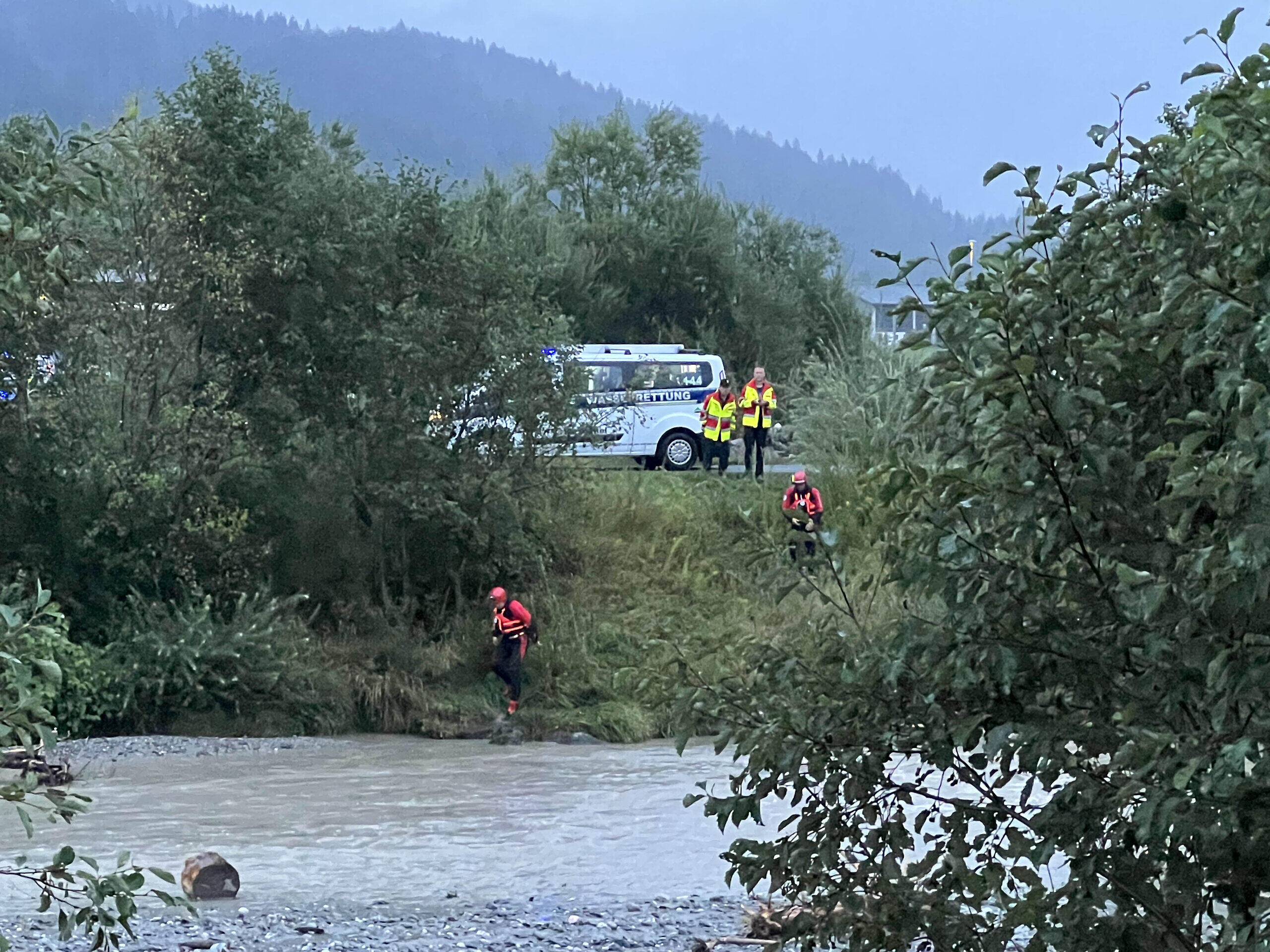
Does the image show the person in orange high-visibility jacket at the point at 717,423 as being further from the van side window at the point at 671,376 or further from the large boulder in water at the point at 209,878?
the large boulder in water at the point at 209,878

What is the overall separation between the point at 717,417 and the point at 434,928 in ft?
57.8

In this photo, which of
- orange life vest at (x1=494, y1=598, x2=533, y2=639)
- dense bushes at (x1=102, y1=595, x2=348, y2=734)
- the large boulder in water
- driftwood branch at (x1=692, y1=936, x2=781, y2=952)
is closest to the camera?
driftwood branch at (x1=692, y1=936, x2=781, y2=952)

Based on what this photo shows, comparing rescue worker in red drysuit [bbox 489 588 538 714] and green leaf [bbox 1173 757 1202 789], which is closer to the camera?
green leaf [bbox 1173 757 1202 789]

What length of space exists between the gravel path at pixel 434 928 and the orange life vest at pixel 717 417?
16566 millimetres

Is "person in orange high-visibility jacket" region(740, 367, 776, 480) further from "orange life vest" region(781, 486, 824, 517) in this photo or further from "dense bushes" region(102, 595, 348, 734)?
"dense bushes" region(102, 595, 348, 734)

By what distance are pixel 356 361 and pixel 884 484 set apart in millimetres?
16383

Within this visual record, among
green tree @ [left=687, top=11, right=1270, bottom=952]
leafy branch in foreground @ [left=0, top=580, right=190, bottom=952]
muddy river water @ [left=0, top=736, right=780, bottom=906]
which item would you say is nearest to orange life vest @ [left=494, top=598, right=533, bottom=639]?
muddy river water @ [left=0, top=736, right=780, bottom=906]

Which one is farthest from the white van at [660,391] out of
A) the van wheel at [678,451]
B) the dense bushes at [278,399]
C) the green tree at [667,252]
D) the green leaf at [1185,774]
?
the green leaf at [1185,774]

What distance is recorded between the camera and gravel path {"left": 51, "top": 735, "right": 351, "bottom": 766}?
1598 centimetres

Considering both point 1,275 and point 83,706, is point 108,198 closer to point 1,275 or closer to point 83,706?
point 1,275

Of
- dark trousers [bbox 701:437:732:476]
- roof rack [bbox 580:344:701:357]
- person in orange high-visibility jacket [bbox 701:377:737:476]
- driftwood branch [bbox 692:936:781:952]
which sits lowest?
driftwood branch [bbox 692:936:781:952]

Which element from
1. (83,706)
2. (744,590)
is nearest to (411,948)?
(83,706)

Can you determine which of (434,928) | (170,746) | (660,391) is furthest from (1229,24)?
(660,391)

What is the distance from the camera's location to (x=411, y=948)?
8234 mm
